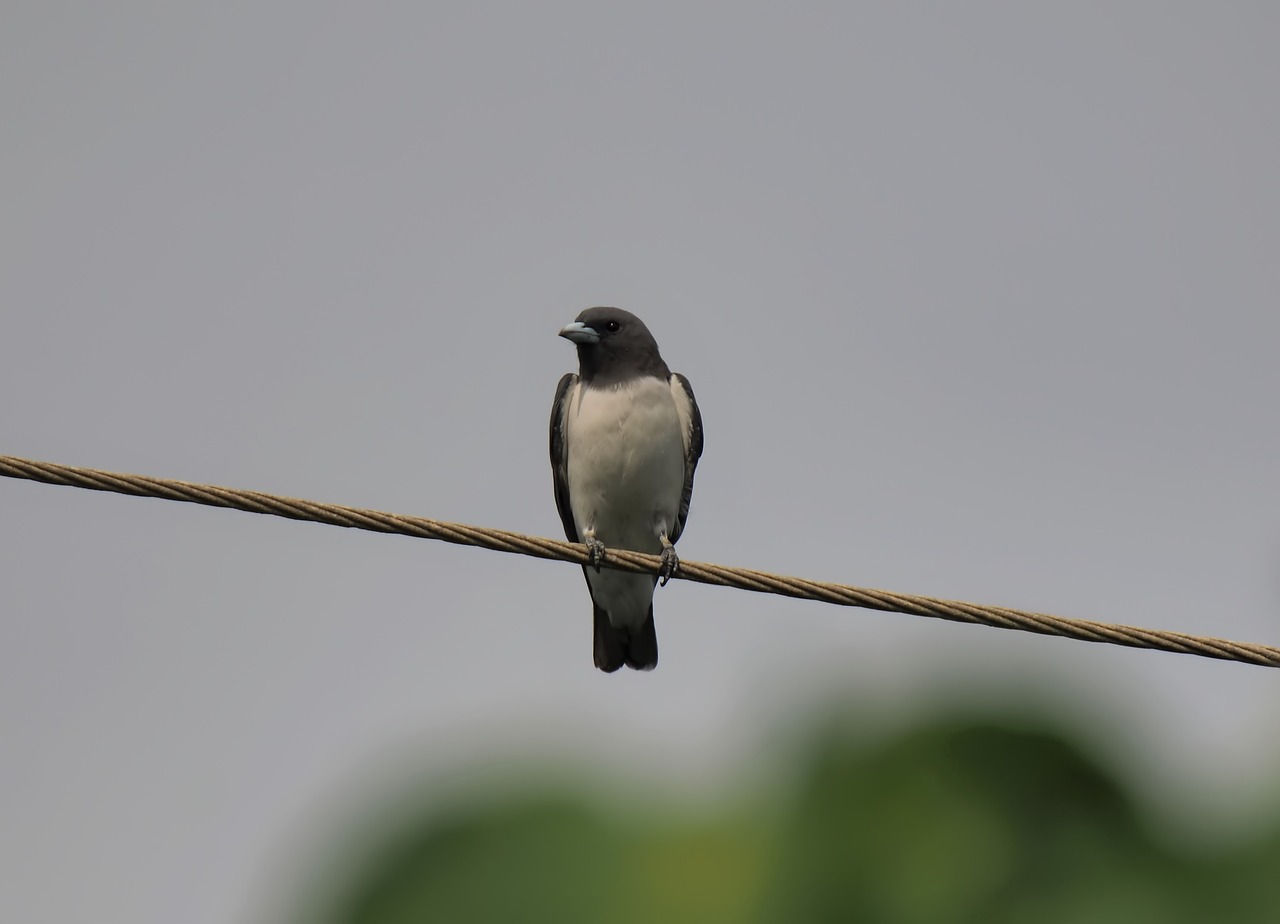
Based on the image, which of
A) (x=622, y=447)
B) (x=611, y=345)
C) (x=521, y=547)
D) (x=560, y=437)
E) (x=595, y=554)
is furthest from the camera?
(x=560, y=437)

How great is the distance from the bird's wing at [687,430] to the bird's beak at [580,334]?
0.55 m

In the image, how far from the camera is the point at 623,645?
32.7 feet

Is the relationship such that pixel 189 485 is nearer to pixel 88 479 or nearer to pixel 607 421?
pixel 88 479

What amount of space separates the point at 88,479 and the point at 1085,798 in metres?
11.2

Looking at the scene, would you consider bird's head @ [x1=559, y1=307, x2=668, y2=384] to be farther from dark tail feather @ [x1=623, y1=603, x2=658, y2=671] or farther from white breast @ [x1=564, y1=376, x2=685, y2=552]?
dark tail feather @ [x1=623, y1=603, x2=658, y2=671]

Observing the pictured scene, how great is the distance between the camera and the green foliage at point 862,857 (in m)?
13.8

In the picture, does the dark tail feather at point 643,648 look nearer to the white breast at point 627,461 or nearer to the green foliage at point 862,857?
the white breast at point 627,461

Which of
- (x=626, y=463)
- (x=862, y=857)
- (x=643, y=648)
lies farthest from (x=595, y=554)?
(x=862, y=857)

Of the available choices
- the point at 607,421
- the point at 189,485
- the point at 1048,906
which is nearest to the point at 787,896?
the point at 1048,906

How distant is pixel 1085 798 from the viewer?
14.6 meters

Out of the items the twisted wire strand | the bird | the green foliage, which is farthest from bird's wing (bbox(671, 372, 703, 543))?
the green foliage

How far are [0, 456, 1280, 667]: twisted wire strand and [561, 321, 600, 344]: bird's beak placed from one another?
3259 millimetres

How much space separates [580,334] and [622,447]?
2.40 ft

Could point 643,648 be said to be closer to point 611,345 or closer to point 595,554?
point 611,345
